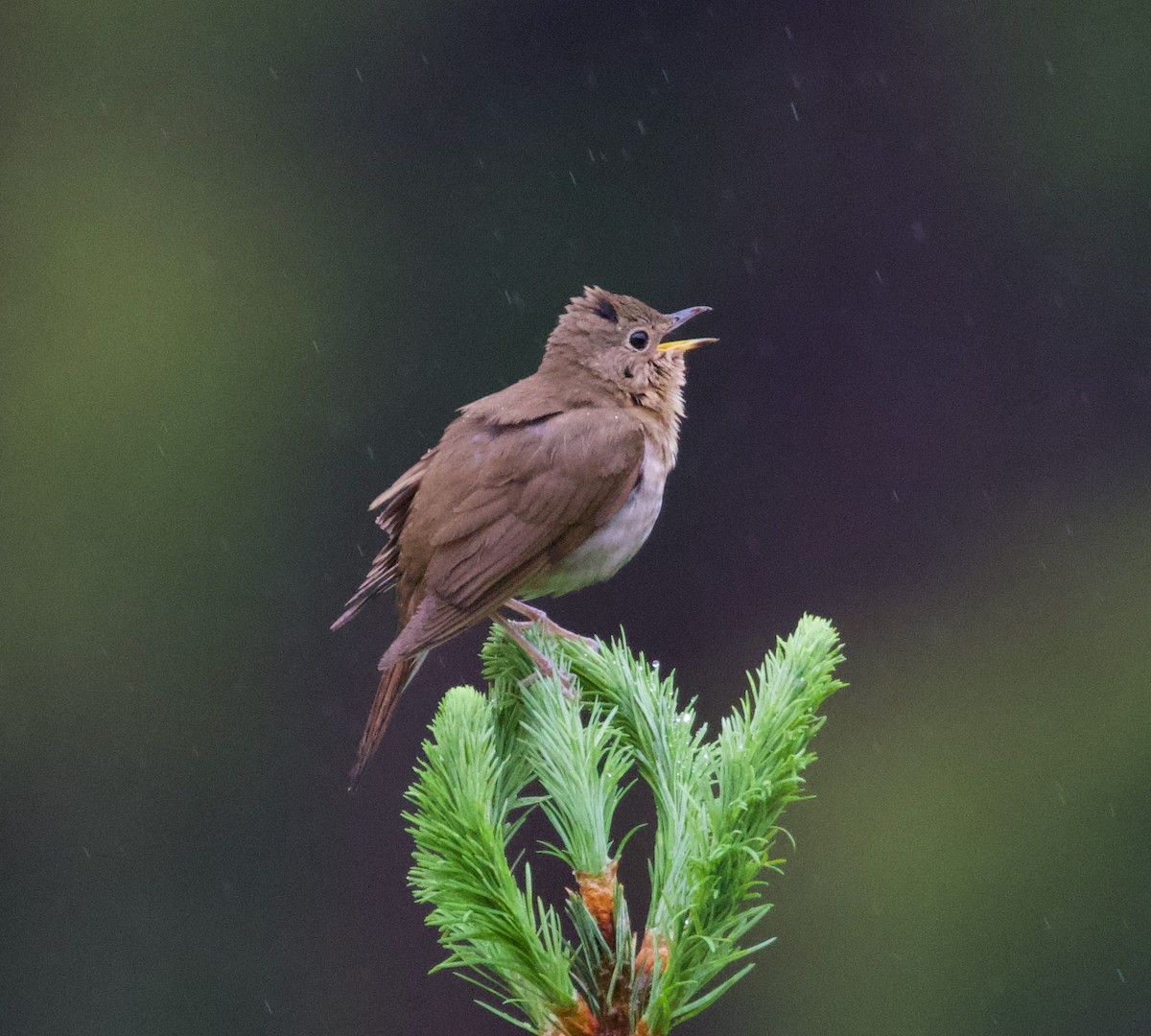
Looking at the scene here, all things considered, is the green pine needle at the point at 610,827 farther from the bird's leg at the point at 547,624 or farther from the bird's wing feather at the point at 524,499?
the bird's wing feather at the point at 524,499

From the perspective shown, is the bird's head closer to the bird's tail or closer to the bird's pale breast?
the bird's pale breast

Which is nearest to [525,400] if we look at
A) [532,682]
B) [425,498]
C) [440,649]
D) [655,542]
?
[425,498]

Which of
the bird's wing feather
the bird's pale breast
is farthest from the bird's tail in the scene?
the bird's pale breast

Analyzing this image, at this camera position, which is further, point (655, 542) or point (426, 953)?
point (655, 542)

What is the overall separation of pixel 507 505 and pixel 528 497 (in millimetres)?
47

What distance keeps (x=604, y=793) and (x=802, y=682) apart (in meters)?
0.23

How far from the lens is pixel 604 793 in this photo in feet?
4.92

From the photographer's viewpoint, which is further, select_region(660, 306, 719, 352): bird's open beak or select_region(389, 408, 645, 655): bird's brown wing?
select_region(660, 306, 719, 352): bird's open beak

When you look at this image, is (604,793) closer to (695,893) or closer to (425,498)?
(695,893)

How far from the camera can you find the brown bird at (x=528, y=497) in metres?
2.27

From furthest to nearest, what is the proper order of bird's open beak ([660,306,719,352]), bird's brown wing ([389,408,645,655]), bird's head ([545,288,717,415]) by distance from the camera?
bird's head ([545,288,717,415]) < bird's open beak ([660,306,719,352]) < bird's brown wing ([389,408,645,655])

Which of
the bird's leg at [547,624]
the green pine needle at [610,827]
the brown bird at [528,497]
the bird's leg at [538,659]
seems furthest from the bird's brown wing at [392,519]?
the green pine needle at [610,827]

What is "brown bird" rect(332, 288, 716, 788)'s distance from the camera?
2.27 meters

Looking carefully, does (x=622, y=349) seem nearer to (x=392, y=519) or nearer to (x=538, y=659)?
(x=392, y=519)
